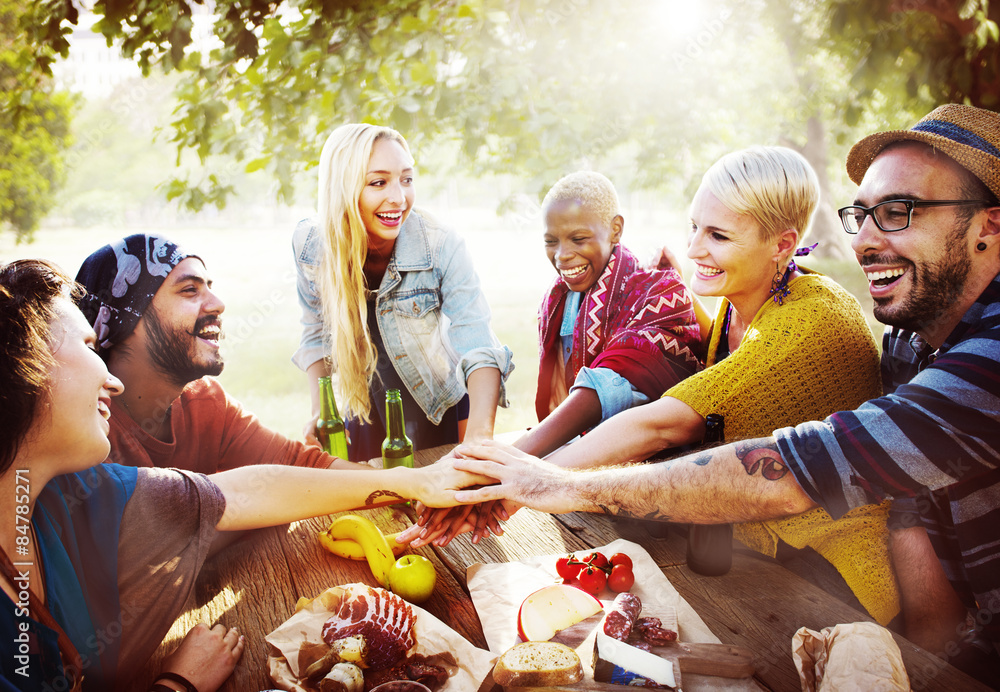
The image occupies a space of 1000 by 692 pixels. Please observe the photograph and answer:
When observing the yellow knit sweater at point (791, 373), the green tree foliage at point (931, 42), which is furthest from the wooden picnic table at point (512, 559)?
the green tree foliage at point (931, 42)

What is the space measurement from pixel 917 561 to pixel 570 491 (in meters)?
1.03

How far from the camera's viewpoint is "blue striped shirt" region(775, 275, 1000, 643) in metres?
1.52

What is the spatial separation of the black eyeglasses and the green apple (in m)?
1.63

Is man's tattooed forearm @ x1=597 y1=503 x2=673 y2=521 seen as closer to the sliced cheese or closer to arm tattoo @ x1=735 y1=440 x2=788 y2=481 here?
arm tattoo @ x1=735 y1=440 x2=788 y2=481

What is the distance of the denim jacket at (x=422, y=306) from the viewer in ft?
9.75

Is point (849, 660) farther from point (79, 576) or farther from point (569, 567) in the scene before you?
point (79, 576)

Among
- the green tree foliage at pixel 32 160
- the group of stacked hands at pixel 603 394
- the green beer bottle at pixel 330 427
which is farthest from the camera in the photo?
the green tree foliage at pixel 32 160

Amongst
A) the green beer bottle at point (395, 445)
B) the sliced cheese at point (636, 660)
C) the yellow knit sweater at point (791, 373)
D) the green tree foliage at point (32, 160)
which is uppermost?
the green tree foliage at point (32, 160)

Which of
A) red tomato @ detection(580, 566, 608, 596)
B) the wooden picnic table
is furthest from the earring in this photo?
red tomato @ detection(580, 566, 608, 596)

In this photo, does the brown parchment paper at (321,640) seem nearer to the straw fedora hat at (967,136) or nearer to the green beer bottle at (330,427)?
the green beer bottle at (330,427)

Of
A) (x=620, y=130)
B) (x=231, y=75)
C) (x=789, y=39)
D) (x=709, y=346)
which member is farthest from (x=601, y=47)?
(x=709, y=346)

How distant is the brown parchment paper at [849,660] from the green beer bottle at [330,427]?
1.89 meters

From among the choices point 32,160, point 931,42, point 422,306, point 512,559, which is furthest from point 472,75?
point 32,160

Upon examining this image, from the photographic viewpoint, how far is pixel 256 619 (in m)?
1.62
